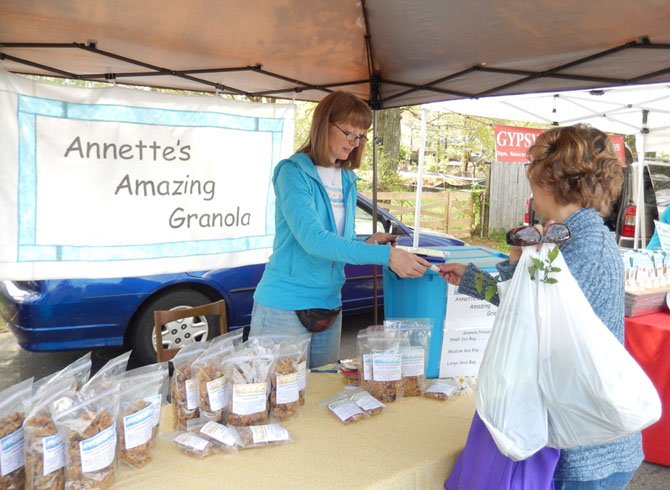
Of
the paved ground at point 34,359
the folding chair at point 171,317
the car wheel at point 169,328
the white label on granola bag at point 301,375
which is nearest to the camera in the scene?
the white label on granola bag at point 301,375

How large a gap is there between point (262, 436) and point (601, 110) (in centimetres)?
545

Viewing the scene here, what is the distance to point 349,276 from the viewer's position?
4531 mm

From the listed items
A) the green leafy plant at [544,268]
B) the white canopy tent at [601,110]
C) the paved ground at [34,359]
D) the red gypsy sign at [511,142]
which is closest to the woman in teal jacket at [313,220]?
the green leafy plant at [544,268]

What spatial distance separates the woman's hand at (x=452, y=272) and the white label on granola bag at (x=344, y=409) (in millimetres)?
498

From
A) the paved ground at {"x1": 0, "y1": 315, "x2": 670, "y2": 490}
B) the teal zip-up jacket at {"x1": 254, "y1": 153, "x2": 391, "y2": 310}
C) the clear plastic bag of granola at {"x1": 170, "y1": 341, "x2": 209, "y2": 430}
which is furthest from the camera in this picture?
the paved ground at {"x1": 0, "y1": 315, "x2": 670, "y2": 490}

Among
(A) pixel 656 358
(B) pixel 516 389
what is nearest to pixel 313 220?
(B) pixel 516 389

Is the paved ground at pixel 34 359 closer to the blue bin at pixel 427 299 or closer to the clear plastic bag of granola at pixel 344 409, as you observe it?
the blue bin at pixel 427 299

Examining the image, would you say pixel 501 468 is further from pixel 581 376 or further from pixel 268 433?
pixel 268 433

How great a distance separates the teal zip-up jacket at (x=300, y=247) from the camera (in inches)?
69.8

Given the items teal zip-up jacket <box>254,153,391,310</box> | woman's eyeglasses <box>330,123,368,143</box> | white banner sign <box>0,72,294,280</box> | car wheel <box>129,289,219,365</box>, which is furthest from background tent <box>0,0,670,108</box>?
Answer: car wheel <box>129,289,219,365</box>

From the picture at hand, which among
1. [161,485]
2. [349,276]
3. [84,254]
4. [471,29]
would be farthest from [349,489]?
[349,276]

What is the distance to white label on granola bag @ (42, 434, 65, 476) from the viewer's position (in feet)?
3.51

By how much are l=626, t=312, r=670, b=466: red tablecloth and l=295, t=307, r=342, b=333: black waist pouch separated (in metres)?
1.70

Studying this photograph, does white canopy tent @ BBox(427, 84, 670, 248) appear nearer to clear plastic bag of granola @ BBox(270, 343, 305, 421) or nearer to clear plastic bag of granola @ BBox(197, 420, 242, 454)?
clear plastic bag of granola @ BBox(270, 343, 305, 421)
